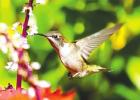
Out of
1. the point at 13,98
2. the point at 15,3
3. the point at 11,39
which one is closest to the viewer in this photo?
the point at 13,98

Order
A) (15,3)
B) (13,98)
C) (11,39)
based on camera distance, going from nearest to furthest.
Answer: (13,98)
(11,39)
(15,3)

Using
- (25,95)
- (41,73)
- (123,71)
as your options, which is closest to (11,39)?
(25,95)

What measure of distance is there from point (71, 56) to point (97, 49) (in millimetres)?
187

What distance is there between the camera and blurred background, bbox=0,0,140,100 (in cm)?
130

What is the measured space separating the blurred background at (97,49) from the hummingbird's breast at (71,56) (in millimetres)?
132

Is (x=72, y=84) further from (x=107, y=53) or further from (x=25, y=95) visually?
(x=25, y=95)

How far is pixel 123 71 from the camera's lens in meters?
1.33

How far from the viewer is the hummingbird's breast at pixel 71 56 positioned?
44.6 inches

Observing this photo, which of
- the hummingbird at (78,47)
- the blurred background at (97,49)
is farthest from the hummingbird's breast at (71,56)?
the blurred background at (97,49)

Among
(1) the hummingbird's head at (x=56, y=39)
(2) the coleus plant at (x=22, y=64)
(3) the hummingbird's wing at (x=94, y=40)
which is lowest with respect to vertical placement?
(2) the coleus plant at (x=22, y=64)

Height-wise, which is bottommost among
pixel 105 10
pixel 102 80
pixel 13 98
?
pixel 13 98

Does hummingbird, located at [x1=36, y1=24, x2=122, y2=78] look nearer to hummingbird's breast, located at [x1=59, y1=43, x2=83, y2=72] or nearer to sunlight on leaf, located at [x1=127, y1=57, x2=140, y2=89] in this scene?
hummingbird's breast, located at [x1=59, y1=43, x2=83, y2=72]

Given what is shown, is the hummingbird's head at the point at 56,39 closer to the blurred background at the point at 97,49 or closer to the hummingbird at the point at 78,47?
the hummingbird at the point at 78,47

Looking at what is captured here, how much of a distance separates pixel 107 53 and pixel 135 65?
0.09 metres
